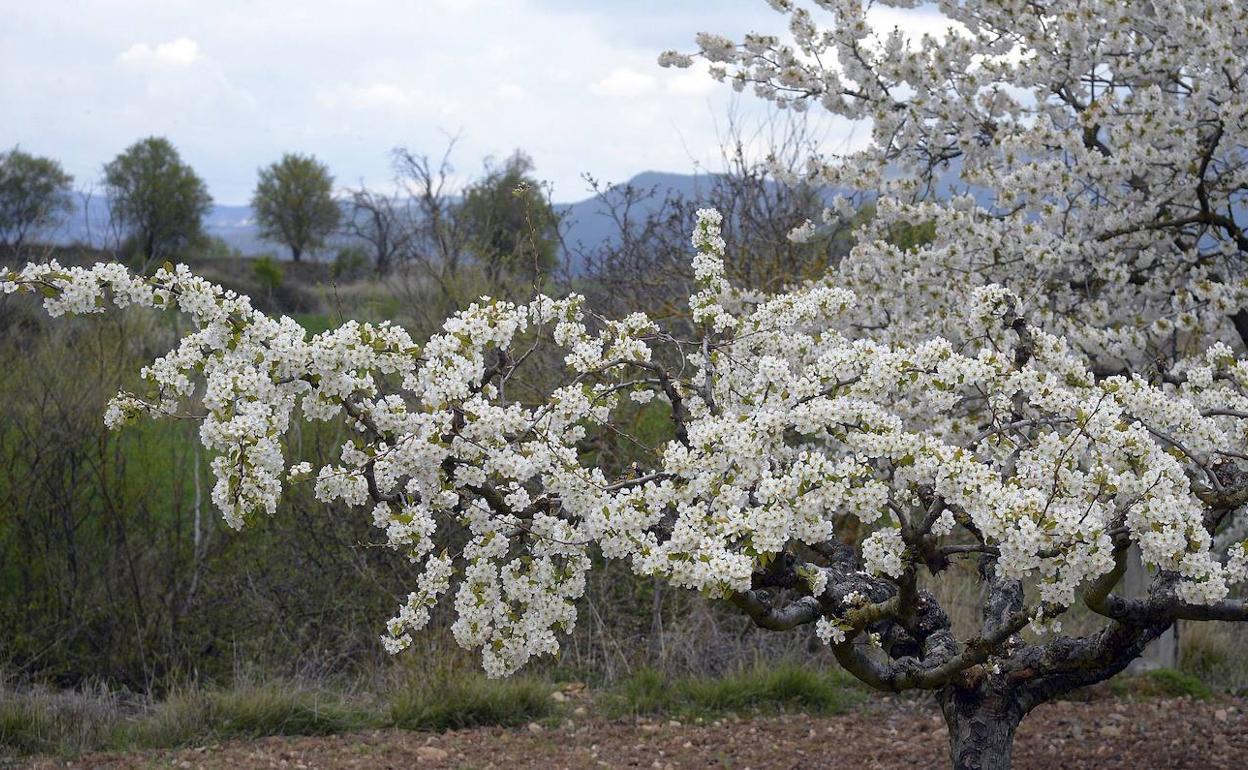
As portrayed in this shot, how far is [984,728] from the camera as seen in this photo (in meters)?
3.94

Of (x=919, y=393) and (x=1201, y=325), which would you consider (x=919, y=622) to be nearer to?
→ (x=919, y=393)

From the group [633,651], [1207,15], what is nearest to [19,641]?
[633,651]

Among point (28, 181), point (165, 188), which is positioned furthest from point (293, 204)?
point (28, 181)

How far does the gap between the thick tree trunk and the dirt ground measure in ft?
5.97

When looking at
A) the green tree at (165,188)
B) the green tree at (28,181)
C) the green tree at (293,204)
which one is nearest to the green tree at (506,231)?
the green tree at (28,181)

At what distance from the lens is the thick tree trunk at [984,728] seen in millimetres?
3924

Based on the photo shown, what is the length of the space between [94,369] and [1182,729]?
683cm

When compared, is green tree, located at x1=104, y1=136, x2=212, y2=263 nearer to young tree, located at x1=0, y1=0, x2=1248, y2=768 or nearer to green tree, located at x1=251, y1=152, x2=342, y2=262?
green tree, located at x1=251, y1=152, x2=342, y2=262

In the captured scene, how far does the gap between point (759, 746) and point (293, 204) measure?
38.6 meters

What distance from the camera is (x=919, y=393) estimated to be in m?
3.69

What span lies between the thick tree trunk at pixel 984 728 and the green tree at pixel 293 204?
3933 cm

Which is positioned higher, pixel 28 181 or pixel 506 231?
pixel 28 181

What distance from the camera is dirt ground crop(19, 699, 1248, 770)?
5.71 meters

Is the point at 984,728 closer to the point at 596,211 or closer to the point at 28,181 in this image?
the point at 596,211
